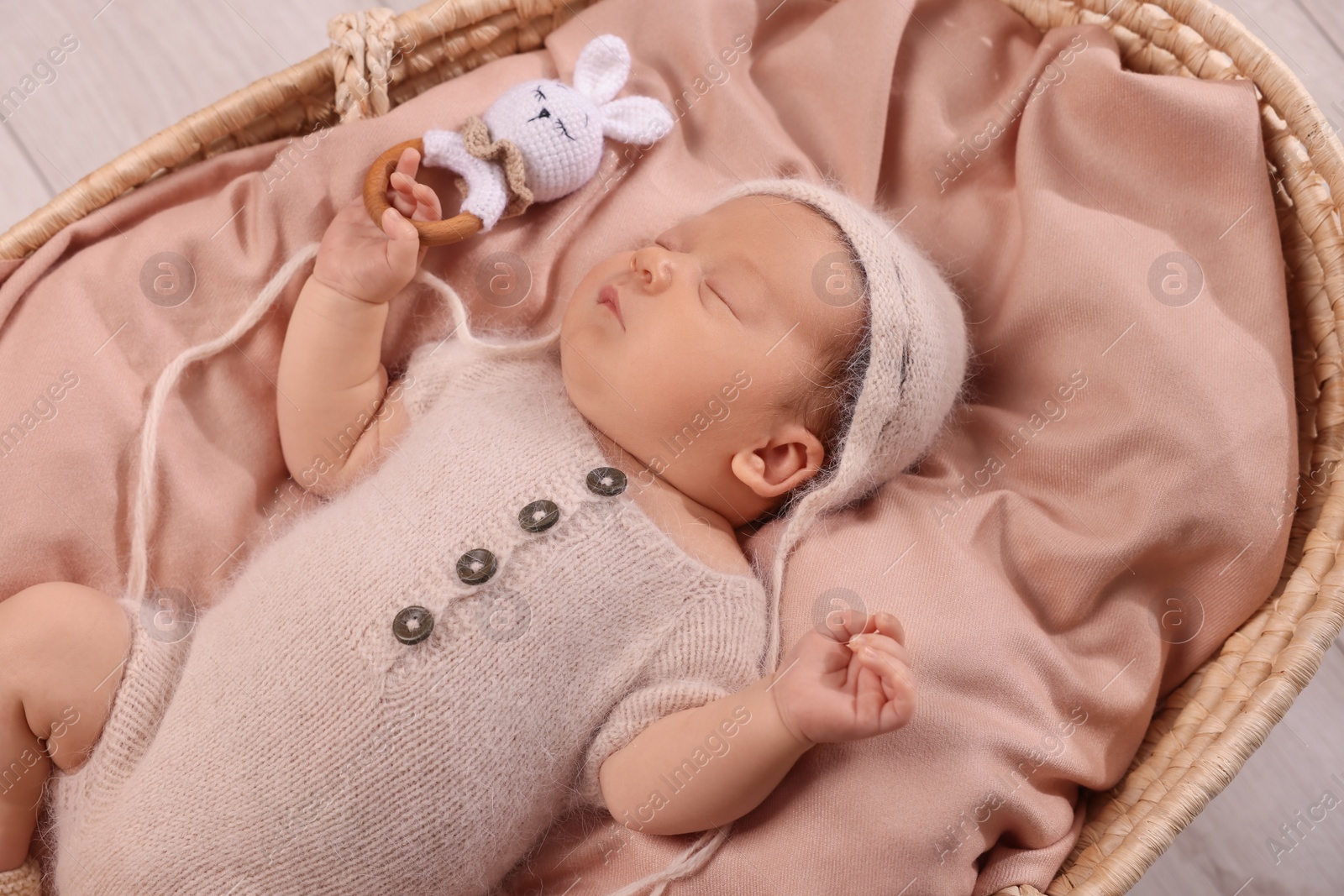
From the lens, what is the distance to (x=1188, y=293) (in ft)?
4.51

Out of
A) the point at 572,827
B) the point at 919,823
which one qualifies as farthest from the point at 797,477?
the point at 572,827

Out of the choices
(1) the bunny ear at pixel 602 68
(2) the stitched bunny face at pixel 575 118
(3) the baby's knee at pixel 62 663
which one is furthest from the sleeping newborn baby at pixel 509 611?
(1) the bunny ear at pixel 602 68

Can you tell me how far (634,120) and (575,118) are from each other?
122mm

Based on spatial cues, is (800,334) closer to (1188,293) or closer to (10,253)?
(1188,293)

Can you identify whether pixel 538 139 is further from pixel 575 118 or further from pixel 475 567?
pixel 475 567

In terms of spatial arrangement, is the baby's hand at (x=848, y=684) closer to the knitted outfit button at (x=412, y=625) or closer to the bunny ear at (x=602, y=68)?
the knitted outfit button at (x=412, y=625)

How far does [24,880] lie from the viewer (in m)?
1.17

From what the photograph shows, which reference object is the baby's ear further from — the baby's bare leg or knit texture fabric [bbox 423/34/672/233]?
the baby's bare leg

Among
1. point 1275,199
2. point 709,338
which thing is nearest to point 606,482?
point 709,338

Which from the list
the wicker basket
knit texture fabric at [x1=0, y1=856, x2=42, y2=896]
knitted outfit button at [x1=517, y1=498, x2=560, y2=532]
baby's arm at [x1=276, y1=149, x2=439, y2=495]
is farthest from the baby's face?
knit texture fabric at [x1=0, y1=856, x2=42, y2=896]

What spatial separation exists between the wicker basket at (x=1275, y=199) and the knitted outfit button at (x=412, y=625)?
764 millimetres

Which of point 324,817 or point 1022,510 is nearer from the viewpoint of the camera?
point 324,817

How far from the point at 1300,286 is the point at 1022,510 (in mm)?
530

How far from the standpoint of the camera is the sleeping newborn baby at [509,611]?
3.59ft
